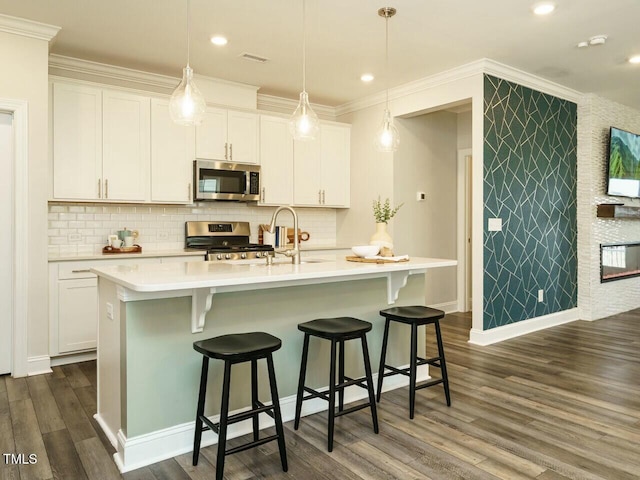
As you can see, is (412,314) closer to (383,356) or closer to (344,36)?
(383,356)

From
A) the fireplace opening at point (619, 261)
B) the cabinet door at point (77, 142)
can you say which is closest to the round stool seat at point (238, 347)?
the cabinet door at point (77, 142)

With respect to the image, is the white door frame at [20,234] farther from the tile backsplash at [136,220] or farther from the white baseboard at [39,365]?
the tile backsplash at [136,220]

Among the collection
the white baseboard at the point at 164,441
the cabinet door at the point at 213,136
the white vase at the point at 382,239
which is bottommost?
the white baseboard at the point at 164,441

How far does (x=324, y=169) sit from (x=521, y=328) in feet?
9.46

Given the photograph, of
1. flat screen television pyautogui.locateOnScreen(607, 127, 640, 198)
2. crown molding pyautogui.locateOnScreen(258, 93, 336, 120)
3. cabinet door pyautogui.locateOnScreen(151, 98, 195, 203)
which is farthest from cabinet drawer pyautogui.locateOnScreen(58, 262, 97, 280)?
flat screen television pyautogui.locateOnScreen(607, 127, 640, 198)

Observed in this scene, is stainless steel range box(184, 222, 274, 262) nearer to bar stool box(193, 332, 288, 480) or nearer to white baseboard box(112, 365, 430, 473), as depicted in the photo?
white baseboard box(112, 365, 430, 473)

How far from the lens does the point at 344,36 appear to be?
3.93m

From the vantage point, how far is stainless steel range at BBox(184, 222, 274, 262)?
15.9 feet

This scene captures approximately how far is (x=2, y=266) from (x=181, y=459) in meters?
2.39

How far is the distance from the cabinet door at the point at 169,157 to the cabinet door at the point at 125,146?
0.07 meters

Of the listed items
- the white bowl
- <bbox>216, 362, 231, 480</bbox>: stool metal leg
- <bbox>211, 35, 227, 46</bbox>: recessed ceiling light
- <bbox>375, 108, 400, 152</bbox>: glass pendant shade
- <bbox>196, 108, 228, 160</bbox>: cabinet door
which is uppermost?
<bbox>211, 35, 227, 46</bbox>: recessed ceiling light

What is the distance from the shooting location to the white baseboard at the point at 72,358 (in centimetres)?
397

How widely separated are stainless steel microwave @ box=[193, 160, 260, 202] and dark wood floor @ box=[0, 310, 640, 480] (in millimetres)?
1964

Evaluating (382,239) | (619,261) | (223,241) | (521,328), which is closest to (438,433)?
(382,239)
